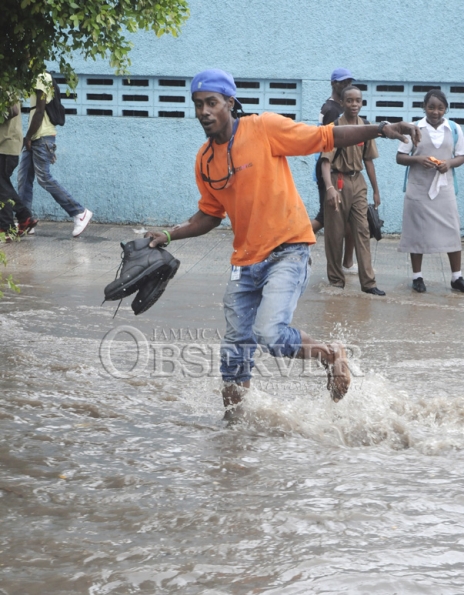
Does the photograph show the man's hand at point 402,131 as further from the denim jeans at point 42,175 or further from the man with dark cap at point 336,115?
the denim jeans at point 42,175

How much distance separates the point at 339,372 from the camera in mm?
4844

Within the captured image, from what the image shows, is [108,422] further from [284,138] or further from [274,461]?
[284,138]

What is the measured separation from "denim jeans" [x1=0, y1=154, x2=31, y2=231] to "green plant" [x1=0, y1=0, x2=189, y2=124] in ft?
12.2

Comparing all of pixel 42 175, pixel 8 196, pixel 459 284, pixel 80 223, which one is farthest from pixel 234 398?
pixel 42 175

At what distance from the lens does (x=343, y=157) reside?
877 cm

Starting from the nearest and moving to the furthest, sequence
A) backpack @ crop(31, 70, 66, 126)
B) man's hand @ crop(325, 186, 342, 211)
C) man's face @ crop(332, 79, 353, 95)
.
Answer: man's hand @ crop(325, 186, 342, 211) → man's face @ crop(332, 79, 353, 95) → backpack @ crop(31, 70, 66, 126)

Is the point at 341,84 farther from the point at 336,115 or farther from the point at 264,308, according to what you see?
the point at 264,308

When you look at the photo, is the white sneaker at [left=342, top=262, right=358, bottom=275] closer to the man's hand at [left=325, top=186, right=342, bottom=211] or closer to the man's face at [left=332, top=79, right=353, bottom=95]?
the man's hand at [left=325, top=186, right=342, bottom=211]

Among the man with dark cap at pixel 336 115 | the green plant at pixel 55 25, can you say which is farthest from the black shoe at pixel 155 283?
the man with dark cap at pixel 336 115

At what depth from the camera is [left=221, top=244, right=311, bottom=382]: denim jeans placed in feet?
15.2

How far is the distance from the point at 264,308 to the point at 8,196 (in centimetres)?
675

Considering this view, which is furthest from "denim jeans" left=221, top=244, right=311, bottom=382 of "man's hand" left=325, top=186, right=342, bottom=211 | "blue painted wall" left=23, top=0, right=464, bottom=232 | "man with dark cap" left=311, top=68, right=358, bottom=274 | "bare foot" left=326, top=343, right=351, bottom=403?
"blue painted wall" left=23, top=0, right=464, bottom=232

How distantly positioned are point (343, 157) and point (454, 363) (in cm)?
309

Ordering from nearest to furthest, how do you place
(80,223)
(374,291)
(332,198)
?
(332,198) < (374,291) < (80,223)
